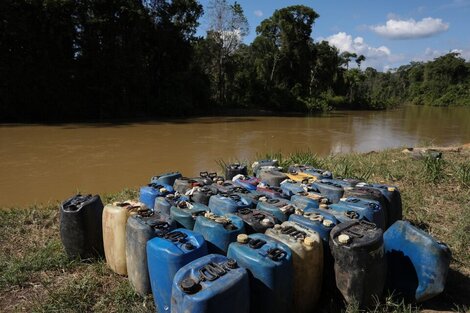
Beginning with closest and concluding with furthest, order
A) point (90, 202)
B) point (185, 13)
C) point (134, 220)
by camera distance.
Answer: point (134, 220), point (90, 202), point (185, 13)

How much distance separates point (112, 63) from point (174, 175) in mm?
16723

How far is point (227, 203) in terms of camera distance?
Answer: 7.67 feet

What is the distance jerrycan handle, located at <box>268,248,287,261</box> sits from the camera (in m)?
1.67

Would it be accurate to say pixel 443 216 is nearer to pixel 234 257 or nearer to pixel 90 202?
pixel 234 257

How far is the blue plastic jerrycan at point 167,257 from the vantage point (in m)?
1.72

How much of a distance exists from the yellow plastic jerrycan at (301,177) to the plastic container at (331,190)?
182 mm

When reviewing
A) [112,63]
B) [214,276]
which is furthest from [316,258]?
[112,63]

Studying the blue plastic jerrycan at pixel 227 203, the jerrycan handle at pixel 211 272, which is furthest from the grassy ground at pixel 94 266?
the blue plastic jerrycan at pixel 227 203

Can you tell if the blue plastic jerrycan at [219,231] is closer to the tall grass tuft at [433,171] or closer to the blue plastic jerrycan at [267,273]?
the blue plastic jerrycan at [267,273]

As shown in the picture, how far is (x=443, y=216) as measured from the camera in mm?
3330

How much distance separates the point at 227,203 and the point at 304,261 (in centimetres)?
68

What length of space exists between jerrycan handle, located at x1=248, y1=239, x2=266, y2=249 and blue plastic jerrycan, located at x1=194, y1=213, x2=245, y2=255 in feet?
0.58

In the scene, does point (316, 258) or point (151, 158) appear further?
point (151, 158)

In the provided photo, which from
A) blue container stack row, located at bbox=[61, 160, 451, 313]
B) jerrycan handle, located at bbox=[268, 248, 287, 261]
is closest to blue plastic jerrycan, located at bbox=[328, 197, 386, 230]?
blue container stack row, located at bbox=[61, 160, 451, 313]
